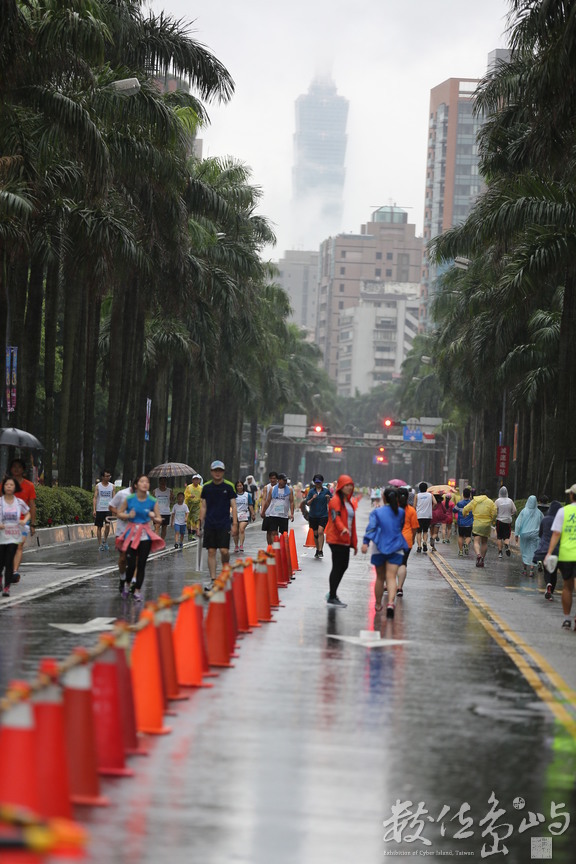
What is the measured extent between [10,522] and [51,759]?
41.1 feet

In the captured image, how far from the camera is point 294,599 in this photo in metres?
21.4

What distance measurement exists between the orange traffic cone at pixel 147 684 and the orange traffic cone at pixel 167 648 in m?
0.35

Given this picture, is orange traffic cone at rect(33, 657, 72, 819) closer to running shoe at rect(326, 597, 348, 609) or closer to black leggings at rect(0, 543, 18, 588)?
black leggings at rect(0, 543, 18, 588)

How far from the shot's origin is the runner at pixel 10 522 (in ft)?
62.7

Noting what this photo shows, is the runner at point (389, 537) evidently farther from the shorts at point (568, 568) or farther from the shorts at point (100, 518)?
the shorts at point (100, 518)

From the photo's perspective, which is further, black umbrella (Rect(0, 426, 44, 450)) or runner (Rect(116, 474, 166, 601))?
black umbrella (Rect(0, 426, 44, 450))

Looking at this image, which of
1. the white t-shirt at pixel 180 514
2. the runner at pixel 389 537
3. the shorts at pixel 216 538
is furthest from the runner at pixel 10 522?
the white t-shirt at pixel 180 514

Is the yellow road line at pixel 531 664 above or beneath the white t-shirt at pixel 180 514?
beneath

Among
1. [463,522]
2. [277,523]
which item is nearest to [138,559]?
[277,523]

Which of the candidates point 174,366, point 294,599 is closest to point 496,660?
point 294,599

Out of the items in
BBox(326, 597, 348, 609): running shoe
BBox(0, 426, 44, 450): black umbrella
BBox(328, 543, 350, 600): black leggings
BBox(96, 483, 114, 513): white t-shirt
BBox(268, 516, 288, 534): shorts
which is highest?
BBox(0, 426, 44, 450): black umbrella

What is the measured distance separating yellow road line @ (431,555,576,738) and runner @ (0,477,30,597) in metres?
6.13

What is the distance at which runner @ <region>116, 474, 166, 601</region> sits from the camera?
63.8ft

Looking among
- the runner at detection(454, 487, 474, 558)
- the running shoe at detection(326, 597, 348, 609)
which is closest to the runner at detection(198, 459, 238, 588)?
the running shoe at detection(326, 597, 348, 609)
